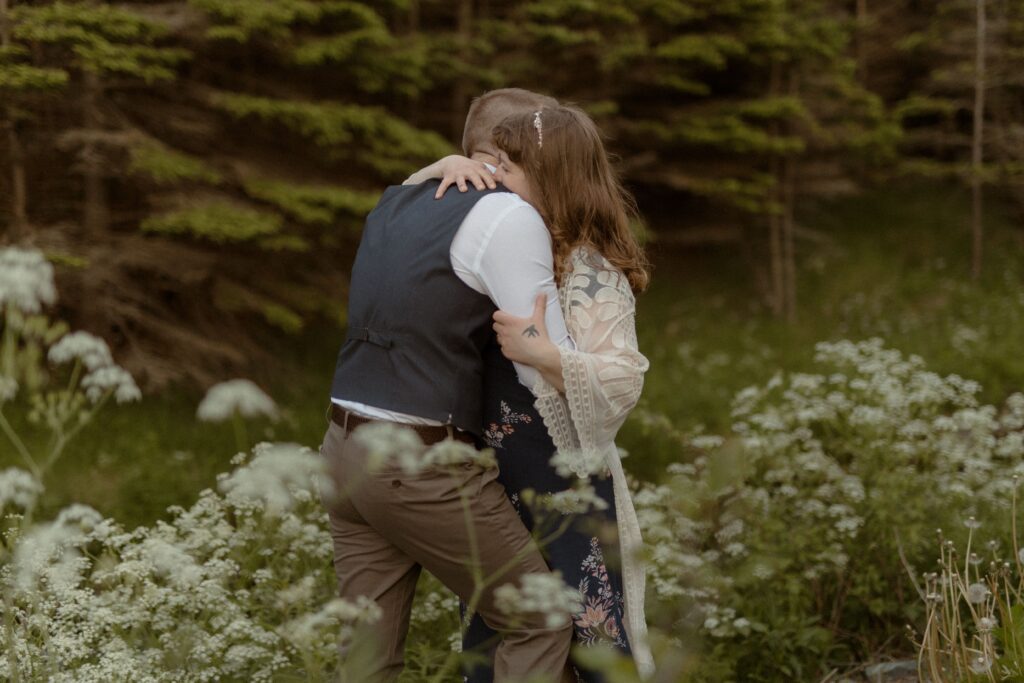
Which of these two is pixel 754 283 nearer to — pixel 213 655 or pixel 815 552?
pixel 815 552

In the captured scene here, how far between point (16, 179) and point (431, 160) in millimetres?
3697

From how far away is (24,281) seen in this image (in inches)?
95.8

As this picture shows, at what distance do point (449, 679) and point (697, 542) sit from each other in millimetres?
1160

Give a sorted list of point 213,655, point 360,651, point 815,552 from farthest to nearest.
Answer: point 815,552 → point 213,655 → point 360,651

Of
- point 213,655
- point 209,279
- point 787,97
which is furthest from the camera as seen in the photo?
point 787,97

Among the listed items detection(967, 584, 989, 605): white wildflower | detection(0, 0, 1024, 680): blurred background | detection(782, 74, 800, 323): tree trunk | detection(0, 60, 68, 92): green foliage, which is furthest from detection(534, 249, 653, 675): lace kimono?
detection(782, 74, 800, 323): tree trunk

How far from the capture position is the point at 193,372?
784cm

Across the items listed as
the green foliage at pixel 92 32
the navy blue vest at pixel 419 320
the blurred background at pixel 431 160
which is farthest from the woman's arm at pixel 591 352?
the green foliage at pixel 92 32

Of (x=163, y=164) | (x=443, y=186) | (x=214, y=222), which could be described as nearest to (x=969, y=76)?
(x=214, y=222)

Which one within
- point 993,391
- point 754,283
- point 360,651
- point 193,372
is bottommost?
point 754,283

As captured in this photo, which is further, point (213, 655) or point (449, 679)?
point (449, 679)

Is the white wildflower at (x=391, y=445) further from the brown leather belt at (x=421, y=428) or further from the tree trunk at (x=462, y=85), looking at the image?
the tree trunk at (x=462, y=85)

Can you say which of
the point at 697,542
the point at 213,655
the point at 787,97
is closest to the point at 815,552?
the point at 697,542

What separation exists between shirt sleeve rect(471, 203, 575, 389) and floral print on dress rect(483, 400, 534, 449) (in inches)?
15.5
